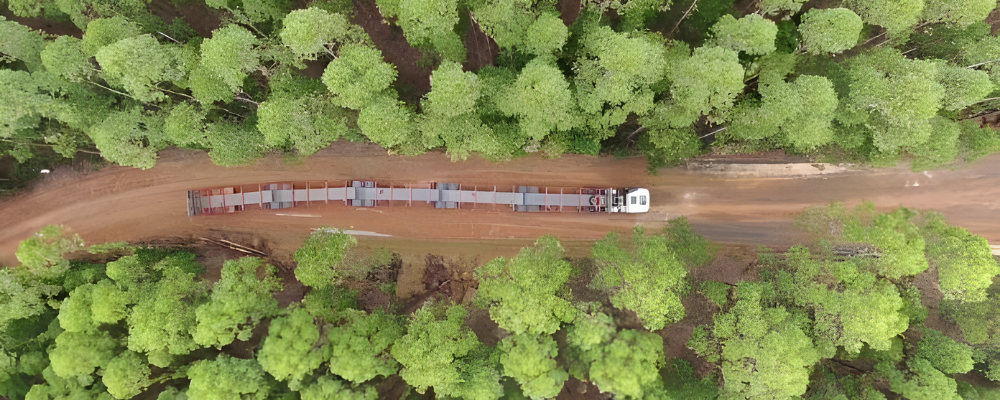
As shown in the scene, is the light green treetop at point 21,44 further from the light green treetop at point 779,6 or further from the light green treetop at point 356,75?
the light green treetop at point 779,6

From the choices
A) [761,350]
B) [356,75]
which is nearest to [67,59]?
[356,75]

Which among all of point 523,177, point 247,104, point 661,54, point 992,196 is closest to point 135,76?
point 247,104

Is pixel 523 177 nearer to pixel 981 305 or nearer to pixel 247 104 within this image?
pixel 247 104

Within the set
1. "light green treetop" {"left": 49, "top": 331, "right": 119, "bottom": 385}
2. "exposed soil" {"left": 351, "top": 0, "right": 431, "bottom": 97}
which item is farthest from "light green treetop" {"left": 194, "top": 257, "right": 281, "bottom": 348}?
"exposed soil" {"left": 351, "top": 0, "right": 431, "bottom": 97}

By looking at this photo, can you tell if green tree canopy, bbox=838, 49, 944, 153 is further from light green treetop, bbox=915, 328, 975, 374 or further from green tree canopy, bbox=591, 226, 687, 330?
green tree canopy, bbox=591, 226, 687, 330

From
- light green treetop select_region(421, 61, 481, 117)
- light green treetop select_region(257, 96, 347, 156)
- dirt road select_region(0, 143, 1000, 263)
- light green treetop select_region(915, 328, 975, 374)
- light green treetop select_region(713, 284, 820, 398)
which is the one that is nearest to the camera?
light green treetop select_region(421, 61, 481, 117)

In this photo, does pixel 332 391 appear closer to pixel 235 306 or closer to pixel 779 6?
pixel 235 306
